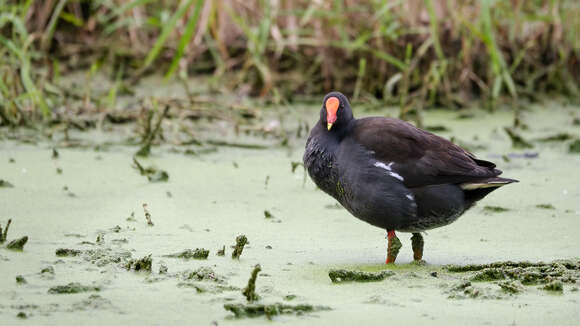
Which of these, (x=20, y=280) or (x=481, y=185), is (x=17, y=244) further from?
(x=481, y=185)

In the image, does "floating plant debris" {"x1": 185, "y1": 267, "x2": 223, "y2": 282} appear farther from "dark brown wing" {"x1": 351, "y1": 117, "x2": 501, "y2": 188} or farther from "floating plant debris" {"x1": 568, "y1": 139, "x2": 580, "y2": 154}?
"floating plant debris" {"x1": 568, "y1": 139, "x2": 580, "y2": 154}

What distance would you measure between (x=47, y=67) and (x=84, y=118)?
0.81m

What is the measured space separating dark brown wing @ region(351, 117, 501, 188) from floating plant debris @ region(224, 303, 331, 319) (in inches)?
33.1

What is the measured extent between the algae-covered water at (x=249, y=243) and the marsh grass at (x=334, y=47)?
778mm

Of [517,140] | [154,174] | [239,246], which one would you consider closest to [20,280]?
[239,246]

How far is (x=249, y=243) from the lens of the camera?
325cm

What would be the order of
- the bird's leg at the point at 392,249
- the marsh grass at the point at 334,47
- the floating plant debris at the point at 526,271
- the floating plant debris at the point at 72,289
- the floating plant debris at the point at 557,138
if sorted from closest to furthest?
1. the floating plant debris at the point at 72,289
2. the floating plant debris at the point at 526,271
3. the bird's leg at the point at 392,249
4. the floating plant debris at the point at 557,138
5. the marsh grass at the point at 334,47

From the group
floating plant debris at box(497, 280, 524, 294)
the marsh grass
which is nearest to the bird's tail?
floating plant debris at box(497, 280, 524, 294)

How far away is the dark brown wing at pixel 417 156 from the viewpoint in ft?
10.2

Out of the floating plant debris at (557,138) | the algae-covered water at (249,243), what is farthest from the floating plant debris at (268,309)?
the floating plant debris at (557,138)

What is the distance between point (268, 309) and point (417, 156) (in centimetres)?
104

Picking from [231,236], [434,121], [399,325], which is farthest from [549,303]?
[434,121]

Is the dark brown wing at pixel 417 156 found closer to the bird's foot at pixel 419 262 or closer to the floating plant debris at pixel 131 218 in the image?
the bird's foot at pixel 419 262

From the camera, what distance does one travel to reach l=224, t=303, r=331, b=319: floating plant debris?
234 cm
